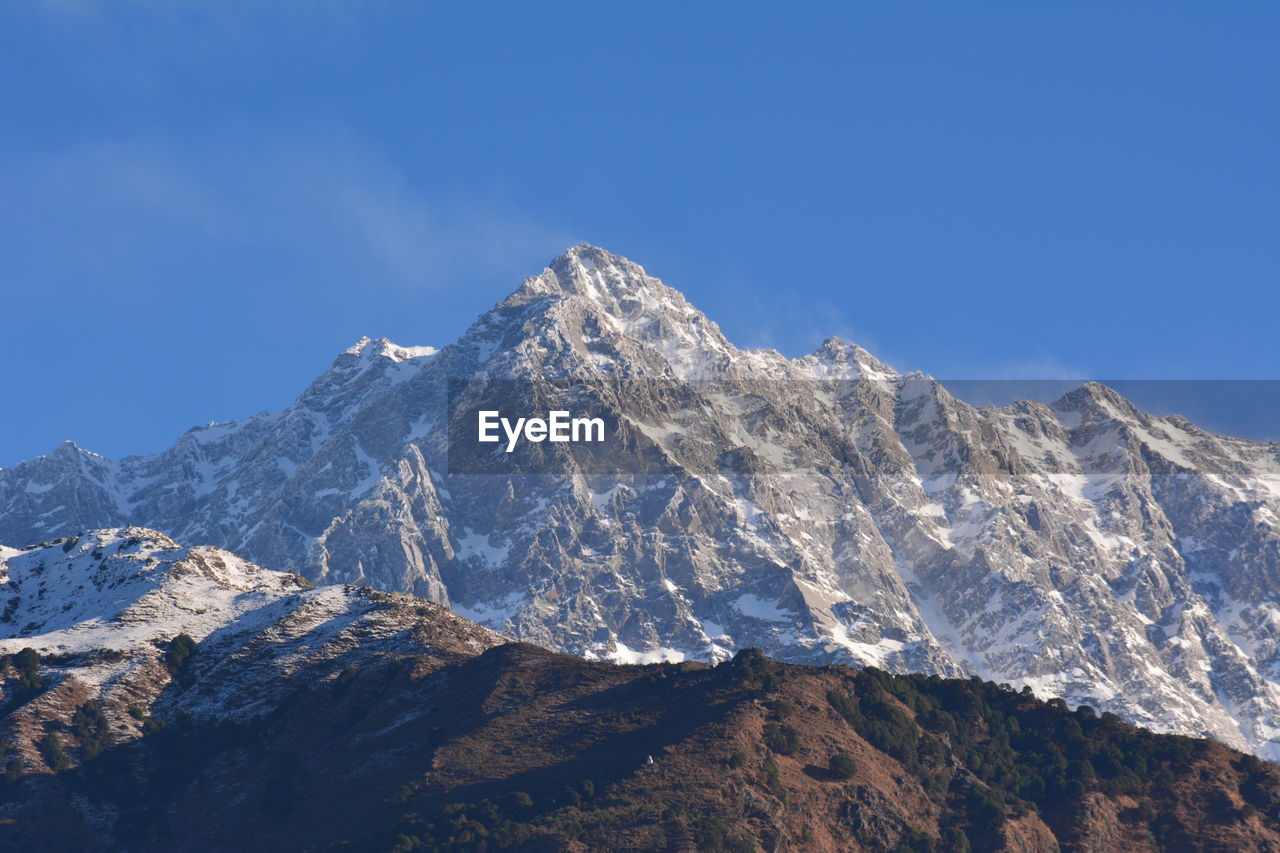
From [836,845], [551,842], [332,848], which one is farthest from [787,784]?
[332,848]

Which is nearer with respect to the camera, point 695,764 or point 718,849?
point 718,849

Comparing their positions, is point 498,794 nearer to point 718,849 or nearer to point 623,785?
point 623,785

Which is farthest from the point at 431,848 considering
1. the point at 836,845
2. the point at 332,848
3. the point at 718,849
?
the point at 836,845

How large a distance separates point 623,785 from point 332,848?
2894 cm

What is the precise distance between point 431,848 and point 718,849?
2747 centimetres

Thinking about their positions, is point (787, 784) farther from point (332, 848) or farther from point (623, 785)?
point (332, 848)

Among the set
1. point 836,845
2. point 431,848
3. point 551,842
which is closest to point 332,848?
point 431,848

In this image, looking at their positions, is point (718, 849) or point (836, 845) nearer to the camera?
point (718, 849)

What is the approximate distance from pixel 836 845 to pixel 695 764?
1607 cm

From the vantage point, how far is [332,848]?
194 meters

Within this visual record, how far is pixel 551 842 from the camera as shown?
18475 centimetres

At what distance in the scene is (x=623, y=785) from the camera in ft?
640

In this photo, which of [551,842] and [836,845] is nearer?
[551,842]

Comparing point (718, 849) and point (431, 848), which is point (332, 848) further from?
point (718, 849)
